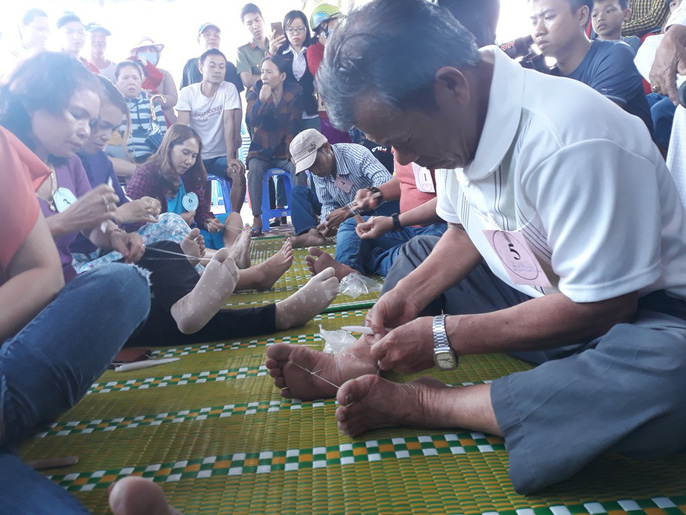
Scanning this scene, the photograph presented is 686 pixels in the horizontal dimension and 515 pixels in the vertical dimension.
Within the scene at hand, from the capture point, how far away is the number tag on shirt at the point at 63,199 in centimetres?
95

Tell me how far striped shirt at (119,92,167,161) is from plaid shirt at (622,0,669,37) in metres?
2.38

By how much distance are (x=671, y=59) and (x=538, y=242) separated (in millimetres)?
689

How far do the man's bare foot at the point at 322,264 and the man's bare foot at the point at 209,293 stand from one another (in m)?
0.65

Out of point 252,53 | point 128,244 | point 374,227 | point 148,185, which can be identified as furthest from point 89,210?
point 252,53

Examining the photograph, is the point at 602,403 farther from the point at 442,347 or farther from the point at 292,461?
the point at 292,461

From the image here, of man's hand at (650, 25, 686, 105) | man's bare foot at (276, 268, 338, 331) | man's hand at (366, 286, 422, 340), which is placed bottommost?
man's bare foot at (276, 268, 338, 331)

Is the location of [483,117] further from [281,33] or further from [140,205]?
[281,33]

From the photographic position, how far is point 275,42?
141 inches

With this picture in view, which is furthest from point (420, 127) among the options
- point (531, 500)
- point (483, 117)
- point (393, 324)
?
point (531, 500)

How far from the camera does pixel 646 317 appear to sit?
0.74m

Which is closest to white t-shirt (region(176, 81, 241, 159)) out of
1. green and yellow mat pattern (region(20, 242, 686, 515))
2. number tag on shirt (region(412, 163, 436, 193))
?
number tag on shirt (region(412, 163, 436, 193))

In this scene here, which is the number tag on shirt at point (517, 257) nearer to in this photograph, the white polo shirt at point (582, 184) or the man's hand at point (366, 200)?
the white polo shirt at point (582, 184)

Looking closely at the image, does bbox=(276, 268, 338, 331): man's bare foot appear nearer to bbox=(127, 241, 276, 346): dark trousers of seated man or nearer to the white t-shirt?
bbox=(127, 241, 276, 346): dark trousers of seated man

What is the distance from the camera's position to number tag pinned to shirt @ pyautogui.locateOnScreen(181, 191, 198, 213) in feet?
6.27
